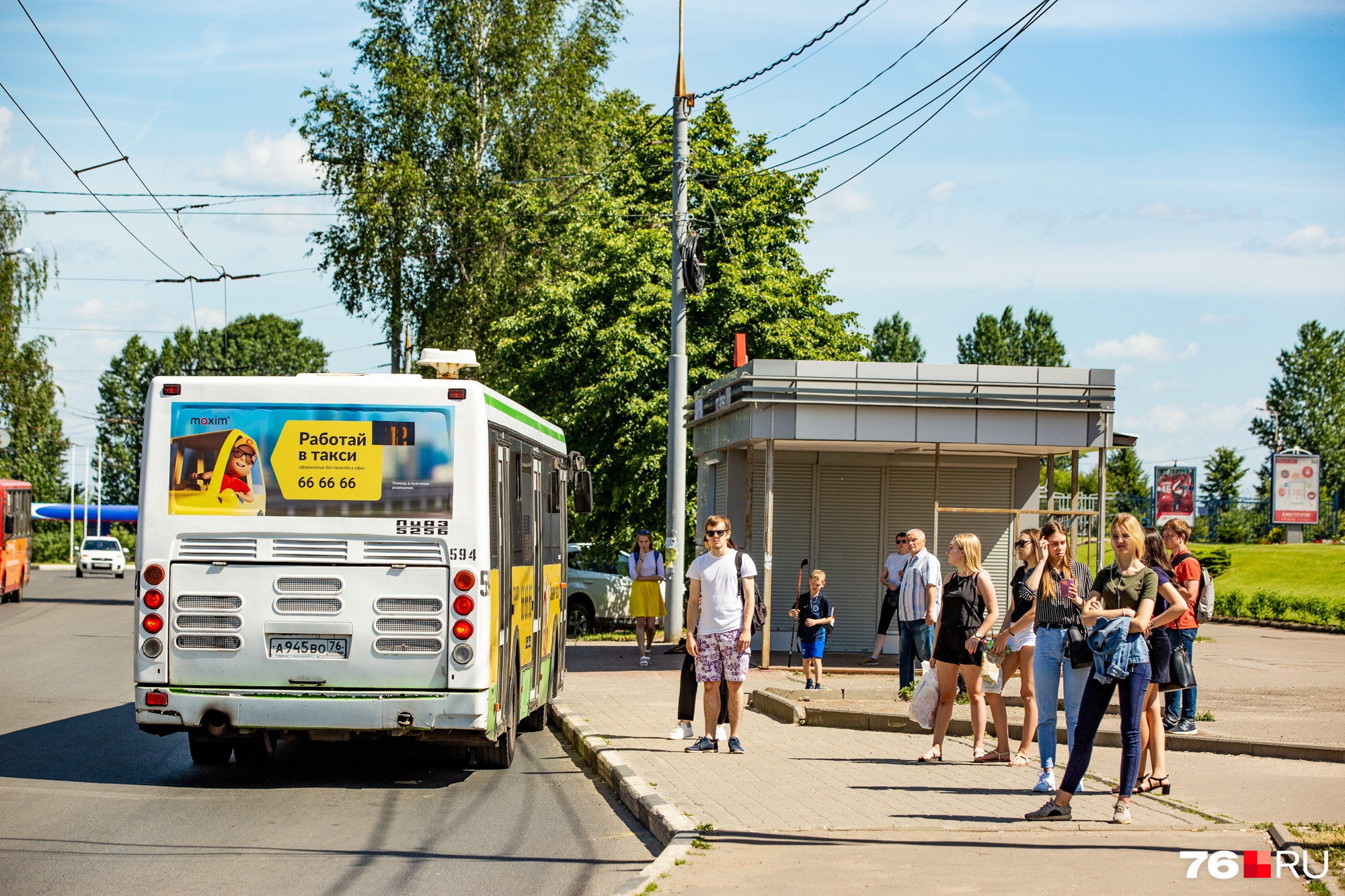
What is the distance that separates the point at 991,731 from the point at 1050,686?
2.87 m

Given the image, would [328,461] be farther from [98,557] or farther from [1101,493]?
[98,557]

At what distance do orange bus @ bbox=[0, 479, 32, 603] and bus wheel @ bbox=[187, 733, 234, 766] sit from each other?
25.3 metres

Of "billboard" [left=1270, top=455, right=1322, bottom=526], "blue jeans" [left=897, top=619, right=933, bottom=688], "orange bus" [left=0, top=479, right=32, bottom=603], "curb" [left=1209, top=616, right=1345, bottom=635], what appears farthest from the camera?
"billboard" [left=1270, top=455, right=1322, bottom=526]

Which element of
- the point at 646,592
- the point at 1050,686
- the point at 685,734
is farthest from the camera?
the point at 646,592

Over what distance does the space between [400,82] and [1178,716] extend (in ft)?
96.0

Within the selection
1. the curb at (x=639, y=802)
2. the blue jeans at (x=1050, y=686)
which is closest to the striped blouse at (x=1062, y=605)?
the blue jeans at (x=1050, y=686)

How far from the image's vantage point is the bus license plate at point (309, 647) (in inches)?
363

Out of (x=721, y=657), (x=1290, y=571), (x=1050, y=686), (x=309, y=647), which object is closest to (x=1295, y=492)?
(x=1290, y=571)

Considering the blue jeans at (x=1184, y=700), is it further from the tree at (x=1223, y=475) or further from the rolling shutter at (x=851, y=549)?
the tree at (x=1223, y=475)

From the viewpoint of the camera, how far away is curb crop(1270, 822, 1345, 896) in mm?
6102

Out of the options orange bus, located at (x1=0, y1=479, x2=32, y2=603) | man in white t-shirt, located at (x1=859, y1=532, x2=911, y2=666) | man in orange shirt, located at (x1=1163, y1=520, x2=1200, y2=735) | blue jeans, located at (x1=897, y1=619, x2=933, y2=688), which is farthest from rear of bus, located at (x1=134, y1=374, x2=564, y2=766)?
orange bus, located at (x1=0, y1=479, x2=32, y2=603)

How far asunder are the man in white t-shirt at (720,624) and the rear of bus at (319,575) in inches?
87.0

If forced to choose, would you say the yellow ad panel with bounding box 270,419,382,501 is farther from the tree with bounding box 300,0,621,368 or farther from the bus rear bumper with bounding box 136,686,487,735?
the tree with bounding box 300,0,621,368

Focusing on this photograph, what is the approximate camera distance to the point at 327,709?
9.19 meters
